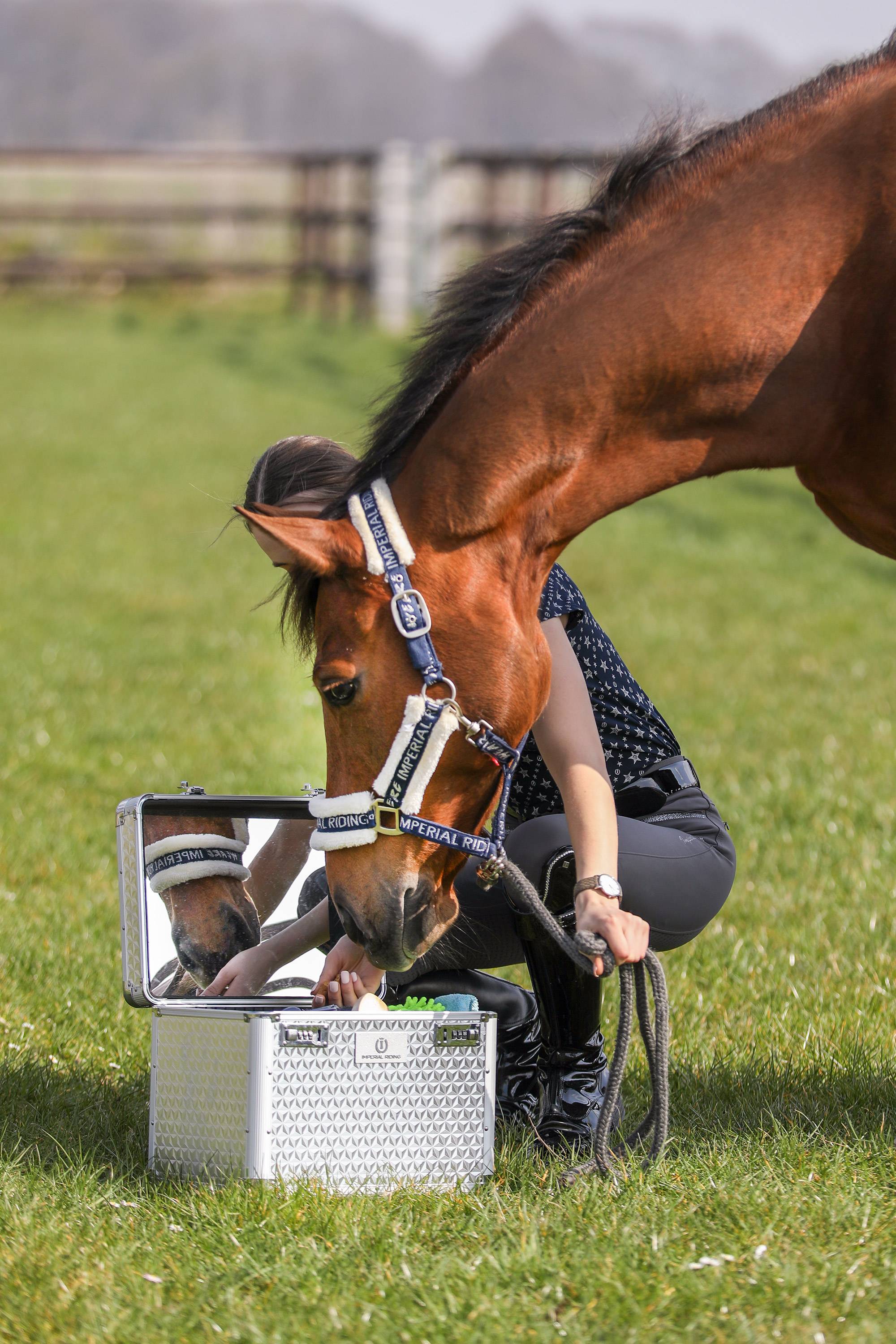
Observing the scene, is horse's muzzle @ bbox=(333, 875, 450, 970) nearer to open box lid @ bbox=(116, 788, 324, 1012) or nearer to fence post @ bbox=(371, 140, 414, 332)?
open box lid @ bbox=(116, 788, 324, 1012)

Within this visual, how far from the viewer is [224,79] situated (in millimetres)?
129875

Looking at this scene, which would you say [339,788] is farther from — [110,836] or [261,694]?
[261,694]

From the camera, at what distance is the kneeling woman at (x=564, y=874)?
2.65m

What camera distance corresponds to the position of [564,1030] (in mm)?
2910

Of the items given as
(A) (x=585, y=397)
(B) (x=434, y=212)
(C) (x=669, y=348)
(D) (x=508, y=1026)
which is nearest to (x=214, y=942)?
(D) (x=508, y=1026)

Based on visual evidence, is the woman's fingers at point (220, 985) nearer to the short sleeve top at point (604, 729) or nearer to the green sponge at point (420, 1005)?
the green sponge at point (420, 1005)

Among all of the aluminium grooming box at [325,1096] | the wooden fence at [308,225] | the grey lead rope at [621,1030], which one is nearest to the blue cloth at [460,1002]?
the aluminium grooming box at [325,1096]

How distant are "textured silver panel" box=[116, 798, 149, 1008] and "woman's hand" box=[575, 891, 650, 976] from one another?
0.91 metres

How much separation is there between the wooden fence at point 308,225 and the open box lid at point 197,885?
52.4ft

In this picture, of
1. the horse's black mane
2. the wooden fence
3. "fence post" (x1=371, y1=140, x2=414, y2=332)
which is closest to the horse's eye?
the horse's black mane

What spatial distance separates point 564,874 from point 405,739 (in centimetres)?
56

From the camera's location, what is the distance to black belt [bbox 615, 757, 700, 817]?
→ 307 centimetres

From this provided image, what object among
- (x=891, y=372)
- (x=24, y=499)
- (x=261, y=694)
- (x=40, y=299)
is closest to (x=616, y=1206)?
(x=891, y=372)

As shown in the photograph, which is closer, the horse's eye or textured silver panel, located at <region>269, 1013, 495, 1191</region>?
the horse's eye
